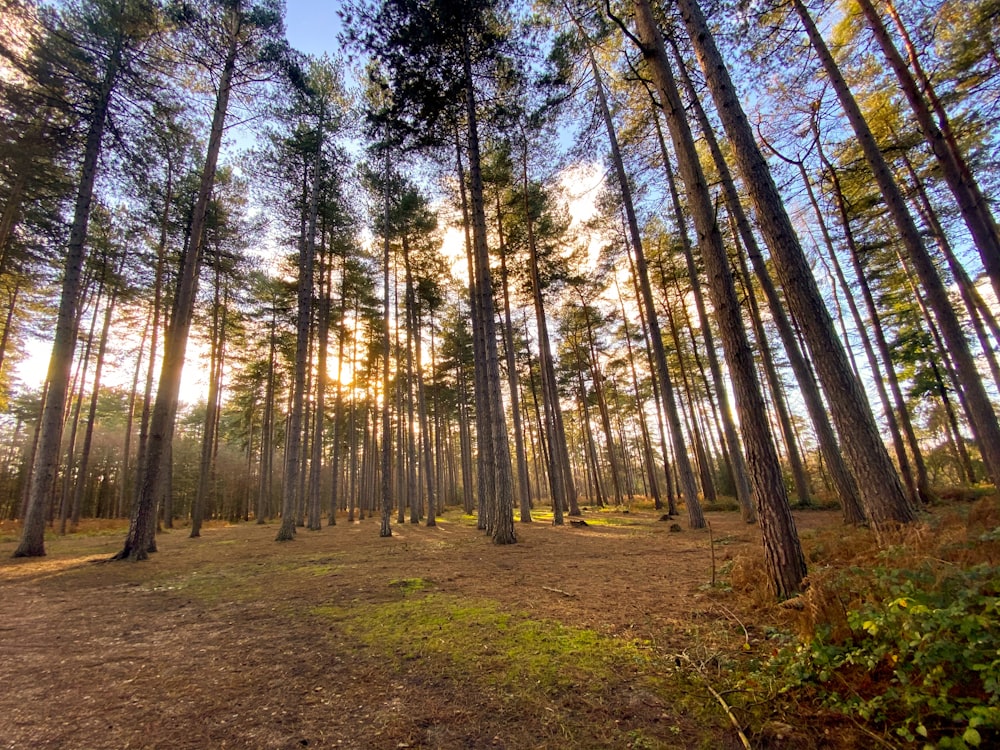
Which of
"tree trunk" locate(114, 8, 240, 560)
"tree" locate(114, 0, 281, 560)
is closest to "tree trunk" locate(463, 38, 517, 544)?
"tree" locate(114, 0, 281, 560)

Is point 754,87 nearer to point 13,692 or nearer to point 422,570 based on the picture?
point 422,570

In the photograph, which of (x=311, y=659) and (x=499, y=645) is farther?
(x=499, y=645)

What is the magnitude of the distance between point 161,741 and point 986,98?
15459mm

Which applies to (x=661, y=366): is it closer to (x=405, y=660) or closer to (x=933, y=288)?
(x=933, y=288)

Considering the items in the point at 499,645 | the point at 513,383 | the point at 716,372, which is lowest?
the point at 499,645

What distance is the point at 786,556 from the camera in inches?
133

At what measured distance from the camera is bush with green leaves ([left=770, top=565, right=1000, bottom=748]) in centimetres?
151

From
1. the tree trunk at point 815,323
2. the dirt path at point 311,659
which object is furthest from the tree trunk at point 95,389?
the tree trunk at point 815,323

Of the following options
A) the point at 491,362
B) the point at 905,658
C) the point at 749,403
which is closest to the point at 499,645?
the point at 905,658

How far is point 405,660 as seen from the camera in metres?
2.76

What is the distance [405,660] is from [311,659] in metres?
0.72

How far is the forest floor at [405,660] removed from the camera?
1.90 meters

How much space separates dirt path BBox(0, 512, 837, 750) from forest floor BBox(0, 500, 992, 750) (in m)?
0.02

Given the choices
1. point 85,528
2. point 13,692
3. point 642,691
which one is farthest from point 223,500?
point 642,691
